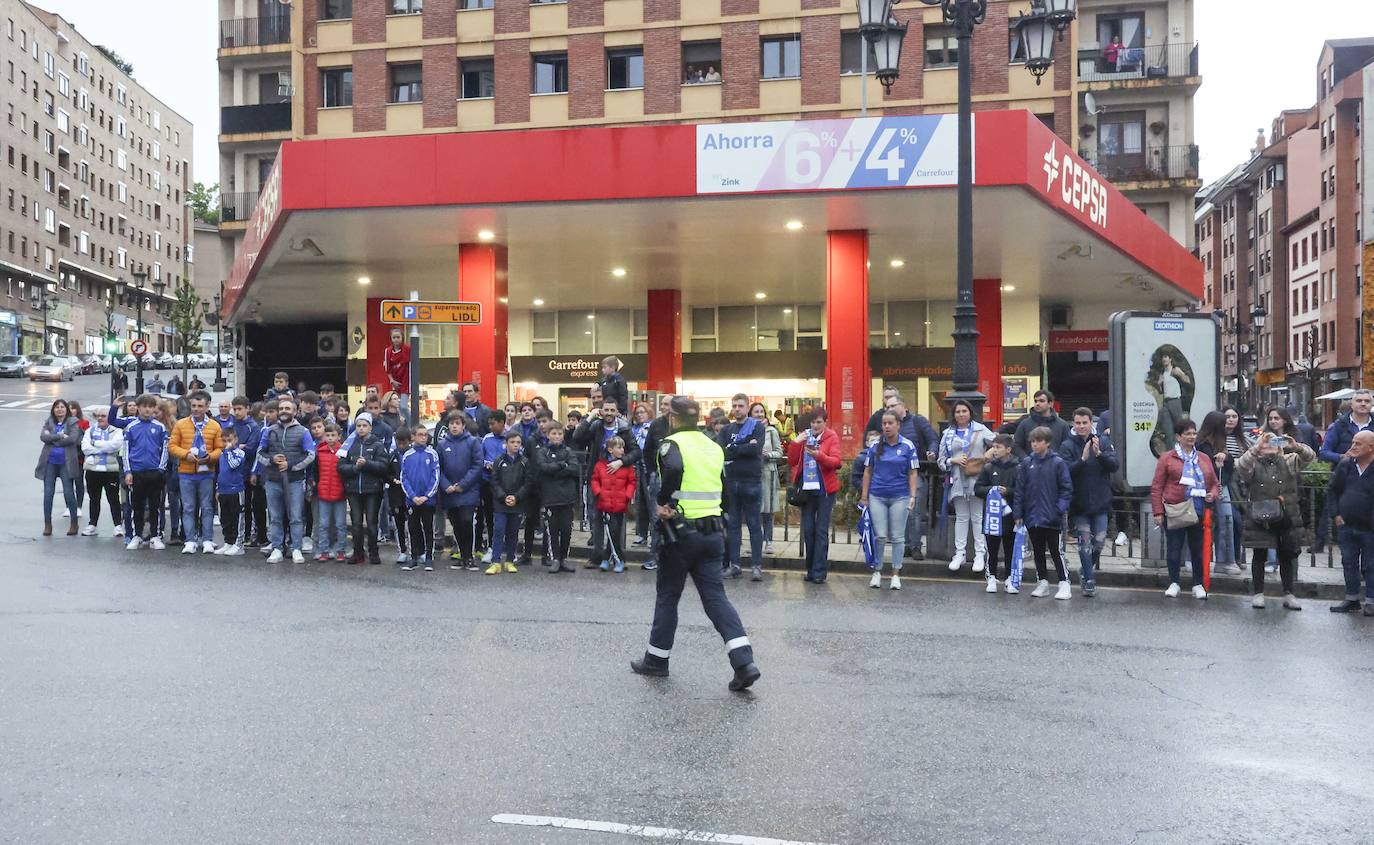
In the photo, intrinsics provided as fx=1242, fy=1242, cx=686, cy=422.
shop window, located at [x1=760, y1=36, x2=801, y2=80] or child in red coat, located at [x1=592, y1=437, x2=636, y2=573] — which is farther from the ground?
shop window, located at [x1=760, y1=36, x2=801, y2=80]

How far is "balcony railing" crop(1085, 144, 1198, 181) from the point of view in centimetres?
4122

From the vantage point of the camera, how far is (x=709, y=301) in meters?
32.5

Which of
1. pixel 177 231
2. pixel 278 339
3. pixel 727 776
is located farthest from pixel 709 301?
pixel 177 231

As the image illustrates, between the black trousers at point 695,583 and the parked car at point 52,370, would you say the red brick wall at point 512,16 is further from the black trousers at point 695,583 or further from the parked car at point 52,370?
the parked car at point 52,370

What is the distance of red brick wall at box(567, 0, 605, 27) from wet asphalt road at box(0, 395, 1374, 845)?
28.3m

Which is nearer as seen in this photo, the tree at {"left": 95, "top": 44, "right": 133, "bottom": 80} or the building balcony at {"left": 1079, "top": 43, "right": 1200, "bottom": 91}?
the building balcony at {"left": 1079, "top": 43, "right": 1200, "bottom": 91}

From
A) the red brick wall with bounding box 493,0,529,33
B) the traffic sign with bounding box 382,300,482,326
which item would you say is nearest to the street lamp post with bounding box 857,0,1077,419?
the traffic sign with bounding box 382,300,482,326

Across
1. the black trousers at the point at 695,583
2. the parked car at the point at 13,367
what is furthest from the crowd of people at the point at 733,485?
the parked car at the point at 13,367

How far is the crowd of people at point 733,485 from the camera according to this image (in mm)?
11922

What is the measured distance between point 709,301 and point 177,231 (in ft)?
310

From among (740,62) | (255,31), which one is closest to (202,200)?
(255,31)

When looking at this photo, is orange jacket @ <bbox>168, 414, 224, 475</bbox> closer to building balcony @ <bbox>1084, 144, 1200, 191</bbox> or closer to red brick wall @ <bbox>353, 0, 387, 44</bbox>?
red brick wall @ <bbox>353, 0, 387, 44</bbox>

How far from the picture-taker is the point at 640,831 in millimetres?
4785

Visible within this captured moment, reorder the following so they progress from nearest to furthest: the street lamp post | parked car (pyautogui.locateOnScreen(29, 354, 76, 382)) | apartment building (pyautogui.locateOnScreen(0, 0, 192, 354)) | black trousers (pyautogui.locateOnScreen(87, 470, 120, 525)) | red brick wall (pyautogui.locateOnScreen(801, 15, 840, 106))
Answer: the street lamp post → black trousers (pyautogui.locateOnScreen(87, 470, 120, 525)) → red brick wall (pyautogui.locateOnScreen(801, 15, 840, 106)) → parked car (pyautogui.locateOnScreen(29, 354, 76, 382)) → apartment building (pyautogui.locateOnScreen(0, 0, 192, 354))
